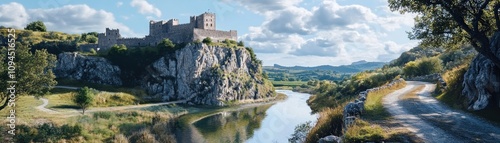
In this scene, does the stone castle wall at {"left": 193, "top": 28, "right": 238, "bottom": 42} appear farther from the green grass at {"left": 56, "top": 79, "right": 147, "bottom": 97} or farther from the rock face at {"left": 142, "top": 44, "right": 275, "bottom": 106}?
the green grass at {"left": 56, "top": 79, "right": 147, "bottom": 97}

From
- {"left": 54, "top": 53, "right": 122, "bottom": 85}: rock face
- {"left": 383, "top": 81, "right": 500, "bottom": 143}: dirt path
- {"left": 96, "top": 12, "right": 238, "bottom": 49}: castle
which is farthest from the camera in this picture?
{"left": 96, "top": 12, "right": 238, "bottom": 49}: castle

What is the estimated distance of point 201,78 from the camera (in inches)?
4769

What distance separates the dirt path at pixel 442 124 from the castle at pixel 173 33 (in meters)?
108

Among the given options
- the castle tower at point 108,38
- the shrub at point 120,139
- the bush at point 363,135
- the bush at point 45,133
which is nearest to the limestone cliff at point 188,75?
the castle tower at point 108,38

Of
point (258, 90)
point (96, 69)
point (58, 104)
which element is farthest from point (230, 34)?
point (58, 104)

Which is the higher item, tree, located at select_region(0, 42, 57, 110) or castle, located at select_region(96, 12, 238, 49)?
castle, located at select_region(96, 12, 238, 49)

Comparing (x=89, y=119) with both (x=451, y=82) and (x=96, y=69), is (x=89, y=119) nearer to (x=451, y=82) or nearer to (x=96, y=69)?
(x=451, y=82)

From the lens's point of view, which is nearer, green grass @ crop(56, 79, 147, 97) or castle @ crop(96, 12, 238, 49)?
green grass @ crop(56, 79, 147, 97)

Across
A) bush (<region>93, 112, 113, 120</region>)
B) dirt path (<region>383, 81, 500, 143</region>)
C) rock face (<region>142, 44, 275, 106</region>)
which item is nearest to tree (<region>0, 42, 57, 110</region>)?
bush (<region>93, 112, 113, 120</region>)

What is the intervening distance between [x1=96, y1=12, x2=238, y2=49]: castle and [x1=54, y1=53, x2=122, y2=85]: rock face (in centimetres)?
1961

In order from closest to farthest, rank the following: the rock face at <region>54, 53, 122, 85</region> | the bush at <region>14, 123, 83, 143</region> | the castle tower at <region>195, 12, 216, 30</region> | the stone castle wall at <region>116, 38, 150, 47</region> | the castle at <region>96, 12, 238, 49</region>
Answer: the bush at <region>14, 123, 83, 143</region> → the rock face at <region>54, 53, 122, 85</region> → the castle at <region>96, 12, 238, 49</region> → the stone castle wall at <region>116, 38, 150, 47</region> → the castle tower at <region>195, 12, 216, 30</region>

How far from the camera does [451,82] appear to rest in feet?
116

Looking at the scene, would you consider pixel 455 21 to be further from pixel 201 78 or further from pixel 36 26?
pixel 36 26

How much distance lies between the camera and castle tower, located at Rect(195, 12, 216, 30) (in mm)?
137875
